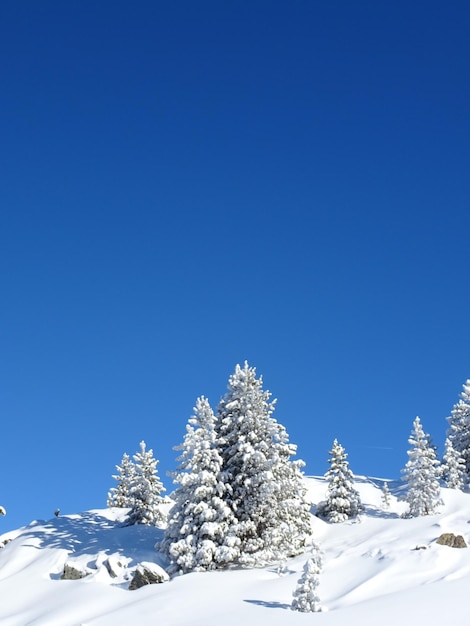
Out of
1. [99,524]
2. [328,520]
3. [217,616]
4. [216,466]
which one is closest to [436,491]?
[328,520]

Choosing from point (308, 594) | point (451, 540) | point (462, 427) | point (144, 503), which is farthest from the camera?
point (462, 427)

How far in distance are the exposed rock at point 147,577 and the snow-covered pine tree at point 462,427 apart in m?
38.2

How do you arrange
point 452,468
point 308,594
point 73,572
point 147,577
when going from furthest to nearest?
point 452,468, point 73,572, point 147,577, point 308,594

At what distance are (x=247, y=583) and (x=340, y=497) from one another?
18672mm

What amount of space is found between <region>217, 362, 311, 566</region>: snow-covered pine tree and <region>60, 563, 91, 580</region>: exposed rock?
7394mm

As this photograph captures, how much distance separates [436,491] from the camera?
43.2m

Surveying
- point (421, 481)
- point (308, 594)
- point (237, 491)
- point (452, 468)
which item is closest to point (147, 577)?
point (237, 491)

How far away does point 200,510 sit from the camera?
1187 inches

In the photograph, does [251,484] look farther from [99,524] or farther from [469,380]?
[469,380]

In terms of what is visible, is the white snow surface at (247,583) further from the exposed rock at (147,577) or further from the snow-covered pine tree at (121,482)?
the snow-covered pine tree at (121,482)

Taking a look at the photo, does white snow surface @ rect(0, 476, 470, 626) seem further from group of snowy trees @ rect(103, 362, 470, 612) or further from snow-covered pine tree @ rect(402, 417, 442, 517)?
snow-covered pine tree @ rect(402, 417, 442, 517)

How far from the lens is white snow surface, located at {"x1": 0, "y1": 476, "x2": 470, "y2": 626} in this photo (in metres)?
18.6

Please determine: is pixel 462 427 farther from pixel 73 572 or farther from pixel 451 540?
pixel 73 572

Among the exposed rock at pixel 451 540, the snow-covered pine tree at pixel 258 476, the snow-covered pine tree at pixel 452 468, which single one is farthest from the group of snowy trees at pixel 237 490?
the snow-covered pine tree at pixel 452 468
